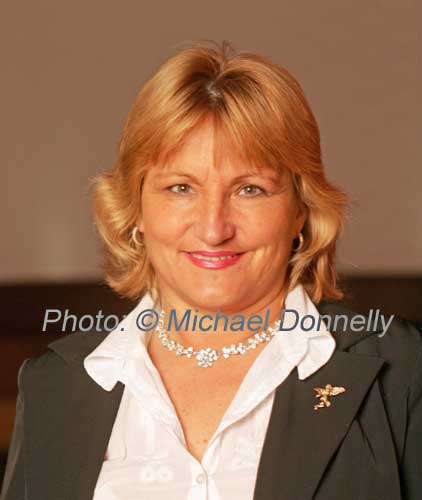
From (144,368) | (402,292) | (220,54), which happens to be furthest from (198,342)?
(402,292)

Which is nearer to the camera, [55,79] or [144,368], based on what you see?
[144,368]

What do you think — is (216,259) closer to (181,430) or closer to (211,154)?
(211,154)

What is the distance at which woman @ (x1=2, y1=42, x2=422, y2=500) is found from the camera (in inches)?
86.7

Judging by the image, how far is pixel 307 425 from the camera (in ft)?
7.35

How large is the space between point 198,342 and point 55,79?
8.83 ft

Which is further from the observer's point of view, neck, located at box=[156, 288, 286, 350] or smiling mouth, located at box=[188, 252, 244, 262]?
neck, located at box=[156, 288, 286, 350]

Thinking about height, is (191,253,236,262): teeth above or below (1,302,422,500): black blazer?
above

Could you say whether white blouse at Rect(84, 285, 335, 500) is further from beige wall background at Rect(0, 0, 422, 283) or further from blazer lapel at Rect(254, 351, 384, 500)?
beige wall background at Rect(0, 0, 422, 283)

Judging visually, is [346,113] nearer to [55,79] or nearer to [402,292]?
[402,292]

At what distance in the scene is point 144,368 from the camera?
237 centimetres

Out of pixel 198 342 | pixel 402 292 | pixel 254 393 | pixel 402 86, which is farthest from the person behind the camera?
pixel 402 86

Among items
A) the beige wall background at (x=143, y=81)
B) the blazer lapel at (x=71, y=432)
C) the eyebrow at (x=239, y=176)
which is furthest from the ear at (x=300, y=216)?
the beige wall background at (x=143, y=81)

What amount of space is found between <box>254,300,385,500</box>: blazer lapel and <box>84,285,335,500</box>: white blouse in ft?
0.09

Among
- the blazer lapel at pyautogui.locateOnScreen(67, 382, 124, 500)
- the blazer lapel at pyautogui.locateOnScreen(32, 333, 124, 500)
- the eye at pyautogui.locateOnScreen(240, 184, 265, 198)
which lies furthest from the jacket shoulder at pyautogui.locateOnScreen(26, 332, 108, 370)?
the eye at pyautogui.locateOnScreen(240, 184, 265, 198)
